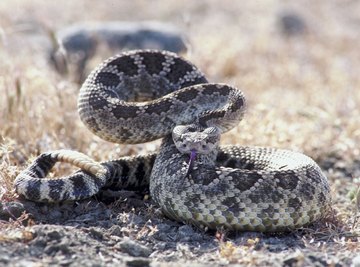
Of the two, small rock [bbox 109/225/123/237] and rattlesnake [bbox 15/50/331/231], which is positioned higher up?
rattlesnake [bbox 15/50/331/231]

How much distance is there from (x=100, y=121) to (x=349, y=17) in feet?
48.6

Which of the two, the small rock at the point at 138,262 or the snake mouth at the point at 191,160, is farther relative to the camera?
the snake mouth at the point at 191,160

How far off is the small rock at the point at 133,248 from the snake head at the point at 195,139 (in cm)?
109

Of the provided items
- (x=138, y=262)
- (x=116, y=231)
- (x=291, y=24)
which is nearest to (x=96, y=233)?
(x=116, y=231)

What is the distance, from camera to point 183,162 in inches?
241

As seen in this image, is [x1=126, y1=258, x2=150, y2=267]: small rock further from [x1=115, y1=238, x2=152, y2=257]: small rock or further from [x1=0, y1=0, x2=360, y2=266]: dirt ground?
[x1=115, y1=238, x2=152, y2=257]: small rock

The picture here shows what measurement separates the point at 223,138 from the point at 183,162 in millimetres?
2306

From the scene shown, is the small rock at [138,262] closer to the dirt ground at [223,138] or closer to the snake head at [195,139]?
the dirt ground at [223,138]

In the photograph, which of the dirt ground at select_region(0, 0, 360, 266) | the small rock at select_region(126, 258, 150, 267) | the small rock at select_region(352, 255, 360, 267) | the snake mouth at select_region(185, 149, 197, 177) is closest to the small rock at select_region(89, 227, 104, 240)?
the dirt ground at select_region(0, 0, 360, 266)

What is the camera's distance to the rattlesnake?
573 centimetres

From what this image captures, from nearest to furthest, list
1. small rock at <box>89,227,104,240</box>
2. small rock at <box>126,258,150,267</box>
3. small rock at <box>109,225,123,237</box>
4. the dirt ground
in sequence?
small rock at <box>126,258,150,267</box>
the dirt ground
small rock at <box>89,227,104,240</box>
small rock at <box>109,225,123,237</box>

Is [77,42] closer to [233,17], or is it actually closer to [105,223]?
[105,223]

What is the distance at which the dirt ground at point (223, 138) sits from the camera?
16.7 feet

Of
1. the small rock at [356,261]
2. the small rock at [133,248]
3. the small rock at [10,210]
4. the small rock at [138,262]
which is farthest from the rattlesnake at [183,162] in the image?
the small rock at [138,262]
